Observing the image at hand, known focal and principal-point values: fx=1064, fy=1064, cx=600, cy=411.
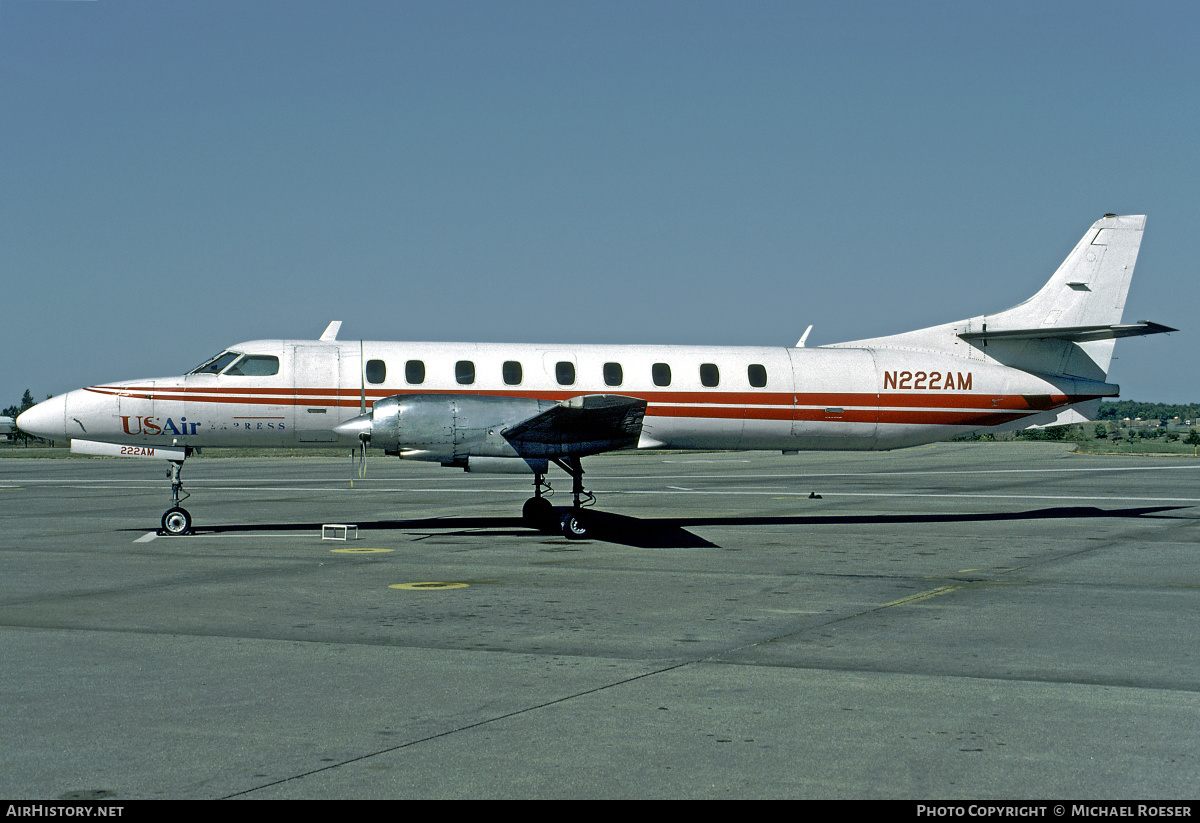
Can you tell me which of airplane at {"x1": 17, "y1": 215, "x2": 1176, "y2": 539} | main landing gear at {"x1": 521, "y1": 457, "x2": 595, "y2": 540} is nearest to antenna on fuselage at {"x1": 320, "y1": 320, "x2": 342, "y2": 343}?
airplane at {"x1": 17, "y1": 215, "x2": 1176, "y2": 539}

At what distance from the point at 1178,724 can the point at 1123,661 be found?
2039 millimetres

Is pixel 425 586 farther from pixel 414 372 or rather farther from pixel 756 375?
pixel 756 375

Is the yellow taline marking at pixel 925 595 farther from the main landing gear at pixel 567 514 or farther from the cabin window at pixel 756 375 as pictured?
the cabin window at pixel 756 375

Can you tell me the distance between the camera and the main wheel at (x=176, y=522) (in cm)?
1878

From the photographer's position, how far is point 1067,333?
74.1 ft

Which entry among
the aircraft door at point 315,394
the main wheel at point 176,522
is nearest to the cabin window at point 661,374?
Result: the aircraft door at point 315,394

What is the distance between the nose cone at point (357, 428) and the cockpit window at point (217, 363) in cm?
331

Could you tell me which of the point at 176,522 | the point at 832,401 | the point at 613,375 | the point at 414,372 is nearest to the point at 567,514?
the point at 613,375

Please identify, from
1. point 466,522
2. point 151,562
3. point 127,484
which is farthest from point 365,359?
point 127,484

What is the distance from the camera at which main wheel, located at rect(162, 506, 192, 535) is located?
18.8 m

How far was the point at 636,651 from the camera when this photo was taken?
9.12 meters

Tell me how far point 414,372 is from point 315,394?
1.86 m

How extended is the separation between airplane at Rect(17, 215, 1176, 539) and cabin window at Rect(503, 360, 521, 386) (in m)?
0.04
